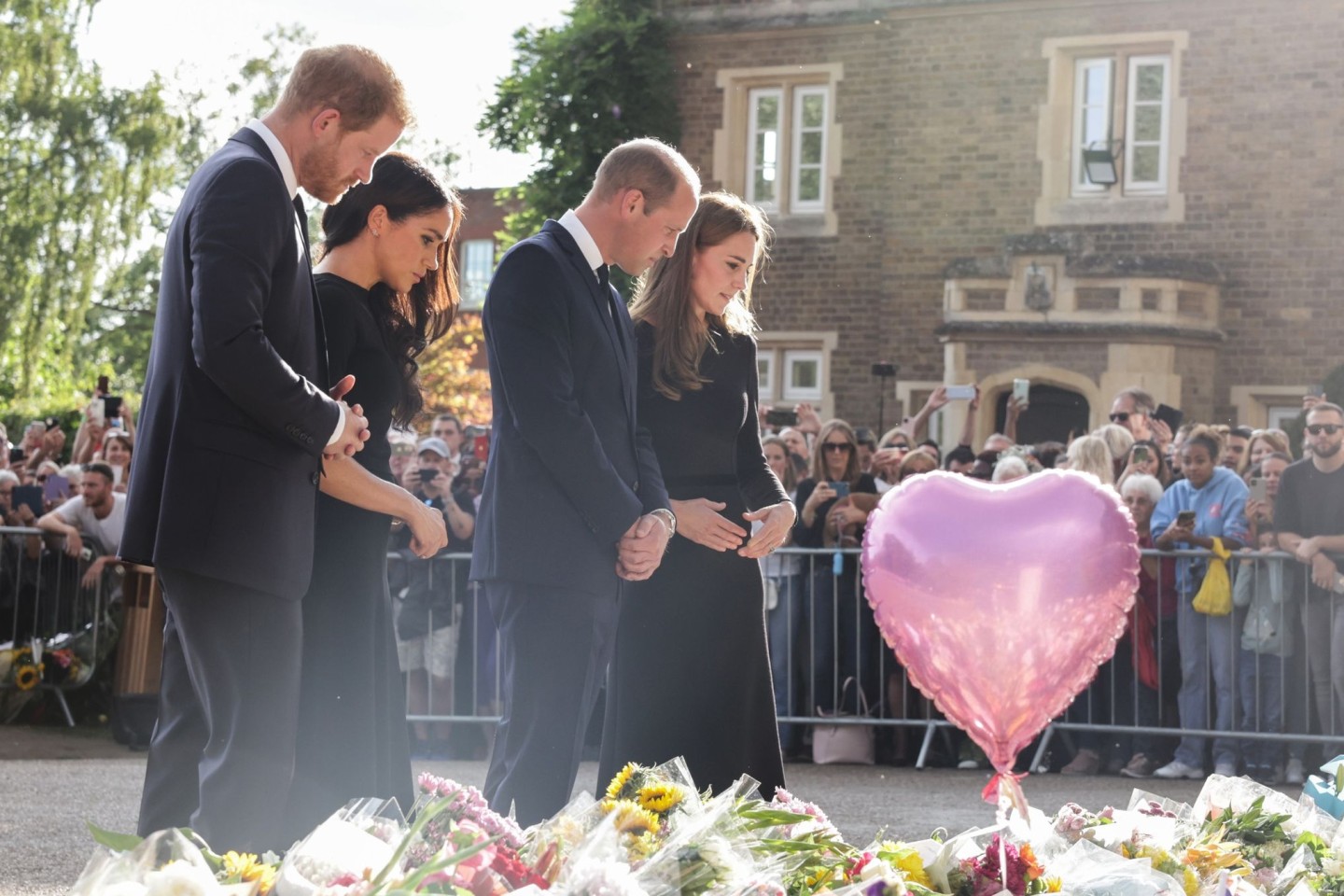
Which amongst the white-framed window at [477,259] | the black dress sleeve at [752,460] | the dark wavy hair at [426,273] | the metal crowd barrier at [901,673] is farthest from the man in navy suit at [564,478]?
the white-framed window at [477,259]

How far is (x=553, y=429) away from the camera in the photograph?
13.7ft

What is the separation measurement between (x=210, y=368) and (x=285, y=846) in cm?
101

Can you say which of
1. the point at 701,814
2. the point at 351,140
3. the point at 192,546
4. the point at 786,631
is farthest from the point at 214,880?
the point at 786,631

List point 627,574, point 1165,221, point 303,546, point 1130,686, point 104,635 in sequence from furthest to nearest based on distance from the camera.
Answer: point 1165,221 < point 104,635 < point 1130,686 < point 627,574 < point 303,546

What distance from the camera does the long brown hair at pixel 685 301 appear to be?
15.9 feet

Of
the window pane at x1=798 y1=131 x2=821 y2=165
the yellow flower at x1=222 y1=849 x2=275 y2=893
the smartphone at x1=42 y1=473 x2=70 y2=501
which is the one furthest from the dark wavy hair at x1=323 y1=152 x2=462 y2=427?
the window pane at x1=798 y1=131 x2=821 y2=165

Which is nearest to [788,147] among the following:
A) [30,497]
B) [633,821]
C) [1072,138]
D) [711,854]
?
[1072,138]

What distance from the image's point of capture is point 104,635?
10945 mm

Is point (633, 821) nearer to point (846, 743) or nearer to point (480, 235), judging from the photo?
point (846, 743)

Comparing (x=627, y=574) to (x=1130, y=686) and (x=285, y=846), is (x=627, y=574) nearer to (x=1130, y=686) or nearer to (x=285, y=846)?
(x=285, y=846)

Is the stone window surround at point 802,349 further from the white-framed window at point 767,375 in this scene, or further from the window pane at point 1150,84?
the window pane at point 1150,84

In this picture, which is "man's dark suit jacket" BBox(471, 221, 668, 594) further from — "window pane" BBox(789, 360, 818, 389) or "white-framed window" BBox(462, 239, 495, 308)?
"white-framed window" BBox(462, 239, 495, 308)

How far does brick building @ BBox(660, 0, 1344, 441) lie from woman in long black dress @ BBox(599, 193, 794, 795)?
15341 mm

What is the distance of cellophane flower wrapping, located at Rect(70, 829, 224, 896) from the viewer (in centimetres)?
212
